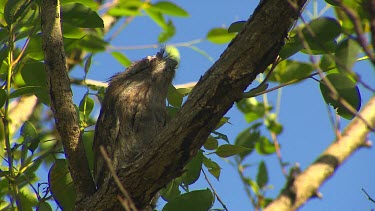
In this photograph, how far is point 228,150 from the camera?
3.90 m

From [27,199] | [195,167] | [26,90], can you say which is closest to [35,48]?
[26,90]

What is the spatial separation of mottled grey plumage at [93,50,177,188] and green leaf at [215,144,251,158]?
1.82 feet

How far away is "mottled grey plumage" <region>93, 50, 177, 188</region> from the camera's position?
4262mm

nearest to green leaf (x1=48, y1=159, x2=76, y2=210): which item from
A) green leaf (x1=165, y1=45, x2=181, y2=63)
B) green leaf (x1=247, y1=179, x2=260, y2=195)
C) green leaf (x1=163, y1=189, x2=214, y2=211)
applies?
green leaf (x1=163, y1=189, x2=214, y2=211)

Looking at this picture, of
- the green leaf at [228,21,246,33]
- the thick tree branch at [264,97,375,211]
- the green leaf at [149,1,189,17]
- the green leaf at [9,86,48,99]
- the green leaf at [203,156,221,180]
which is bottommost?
the thick tree branch at [264,97,375,211]

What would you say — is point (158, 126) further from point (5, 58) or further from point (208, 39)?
point (208, 39)

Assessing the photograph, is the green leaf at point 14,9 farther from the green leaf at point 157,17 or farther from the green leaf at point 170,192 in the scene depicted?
the green leaf at point 157,17

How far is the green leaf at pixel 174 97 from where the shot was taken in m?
4.09

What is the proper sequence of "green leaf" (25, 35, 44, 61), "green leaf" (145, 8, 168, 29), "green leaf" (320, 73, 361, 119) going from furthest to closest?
"green leaf" (145, 8, 168, 29)
"green leaf" (25, 35, 44, 61)
"green leaf" (320, 73, 361, 119)

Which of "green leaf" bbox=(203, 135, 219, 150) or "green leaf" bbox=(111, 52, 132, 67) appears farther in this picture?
"green leaf" bbox=(111, 52, 132, 67)

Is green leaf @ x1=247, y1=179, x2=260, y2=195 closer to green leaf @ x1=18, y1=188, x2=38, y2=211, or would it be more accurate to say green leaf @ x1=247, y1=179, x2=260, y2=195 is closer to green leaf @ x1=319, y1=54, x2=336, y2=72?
green leaf @ x1=319, y1=54, x2=336, y2=72

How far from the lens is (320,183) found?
9.57 ft

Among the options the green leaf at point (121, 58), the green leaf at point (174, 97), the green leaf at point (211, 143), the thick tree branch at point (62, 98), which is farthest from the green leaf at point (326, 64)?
the green leaf at point (121, 58)

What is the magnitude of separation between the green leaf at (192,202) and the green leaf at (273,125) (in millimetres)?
1373
